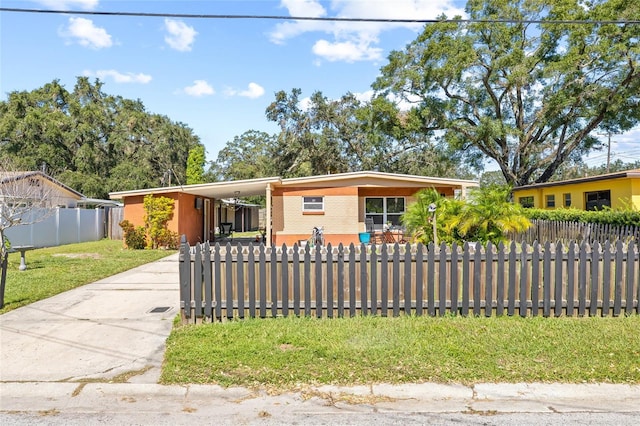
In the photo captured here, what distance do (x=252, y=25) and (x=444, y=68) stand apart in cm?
1864

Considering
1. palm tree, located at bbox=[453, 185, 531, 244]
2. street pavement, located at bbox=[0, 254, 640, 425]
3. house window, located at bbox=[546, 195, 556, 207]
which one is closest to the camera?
street pavement, located at bbox=[0, 254, 640, 425]

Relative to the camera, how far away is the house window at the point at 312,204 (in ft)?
59.2

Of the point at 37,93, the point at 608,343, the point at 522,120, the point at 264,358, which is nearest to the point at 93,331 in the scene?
the point at 264,358

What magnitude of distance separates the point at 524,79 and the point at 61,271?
77.5 feet

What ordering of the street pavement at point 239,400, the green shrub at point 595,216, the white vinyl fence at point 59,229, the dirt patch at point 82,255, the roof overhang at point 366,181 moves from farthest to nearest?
the roof overhang at point 366,181 < the white vinyl fence at point 59,229 < the dirt patch at point 82,255 < the green shrub at point 595,216 < the street pavement at point 239,400

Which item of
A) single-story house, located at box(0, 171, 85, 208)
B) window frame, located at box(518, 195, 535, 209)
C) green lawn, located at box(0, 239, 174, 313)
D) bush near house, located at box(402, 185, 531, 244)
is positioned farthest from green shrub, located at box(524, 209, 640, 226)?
single-story house, located at box(0, 171, 85, 208)

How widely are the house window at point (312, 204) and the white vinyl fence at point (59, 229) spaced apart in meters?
9.44

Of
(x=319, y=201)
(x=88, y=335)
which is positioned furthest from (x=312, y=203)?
(x=88, y=335)

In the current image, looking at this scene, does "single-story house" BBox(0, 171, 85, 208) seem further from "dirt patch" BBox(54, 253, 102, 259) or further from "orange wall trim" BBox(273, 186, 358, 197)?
"orange wall trim" BBox(273, 186, 358, 197)

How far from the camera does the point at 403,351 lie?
447 centimetres

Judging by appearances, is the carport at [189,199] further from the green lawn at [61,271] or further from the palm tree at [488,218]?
the palm tree at [488,218]

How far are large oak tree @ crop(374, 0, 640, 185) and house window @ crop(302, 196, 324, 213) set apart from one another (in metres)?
11.0

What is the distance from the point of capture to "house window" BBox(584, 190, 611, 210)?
17.7m

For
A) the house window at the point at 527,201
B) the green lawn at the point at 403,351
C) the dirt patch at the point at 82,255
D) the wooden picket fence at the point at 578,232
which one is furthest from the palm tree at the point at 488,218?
the house window at the point at 527,201
